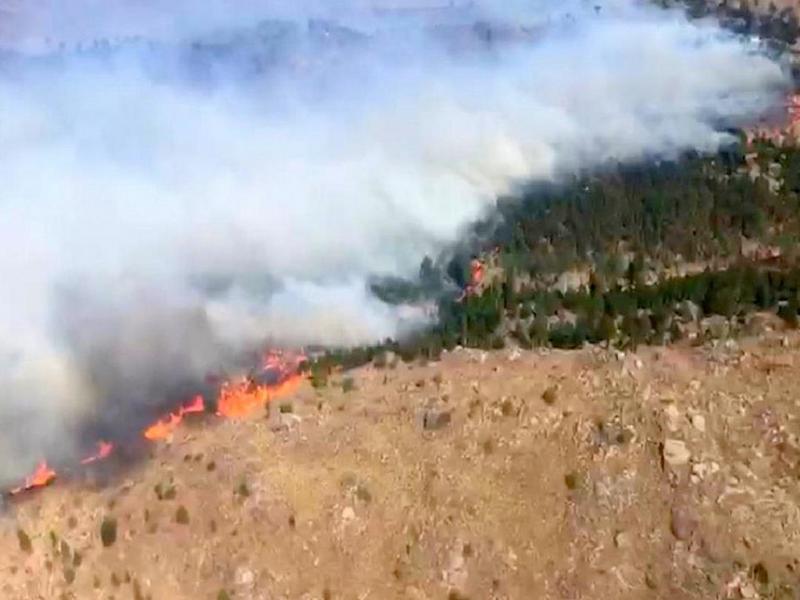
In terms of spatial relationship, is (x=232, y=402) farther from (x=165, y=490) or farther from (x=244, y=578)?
(x=244, y=578)

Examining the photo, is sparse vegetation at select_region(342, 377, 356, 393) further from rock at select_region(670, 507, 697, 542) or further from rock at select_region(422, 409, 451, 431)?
rock at select_region(670, 507, 697, 542)

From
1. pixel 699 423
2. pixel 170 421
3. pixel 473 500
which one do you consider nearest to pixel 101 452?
pixel 170 421

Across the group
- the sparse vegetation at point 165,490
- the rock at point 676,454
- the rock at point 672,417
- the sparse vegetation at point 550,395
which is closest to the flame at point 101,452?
the sparse vegetation at point 165,490

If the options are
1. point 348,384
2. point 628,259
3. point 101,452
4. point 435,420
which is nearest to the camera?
point 435,420

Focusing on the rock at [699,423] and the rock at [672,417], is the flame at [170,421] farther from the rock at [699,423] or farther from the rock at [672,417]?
the rock at [699,423]

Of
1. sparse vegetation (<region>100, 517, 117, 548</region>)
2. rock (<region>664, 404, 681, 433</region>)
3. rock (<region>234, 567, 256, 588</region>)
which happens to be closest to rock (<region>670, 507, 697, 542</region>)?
rock (<region>664, 404, 681, 433</region>)

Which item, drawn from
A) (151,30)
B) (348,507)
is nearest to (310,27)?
(151,30)
